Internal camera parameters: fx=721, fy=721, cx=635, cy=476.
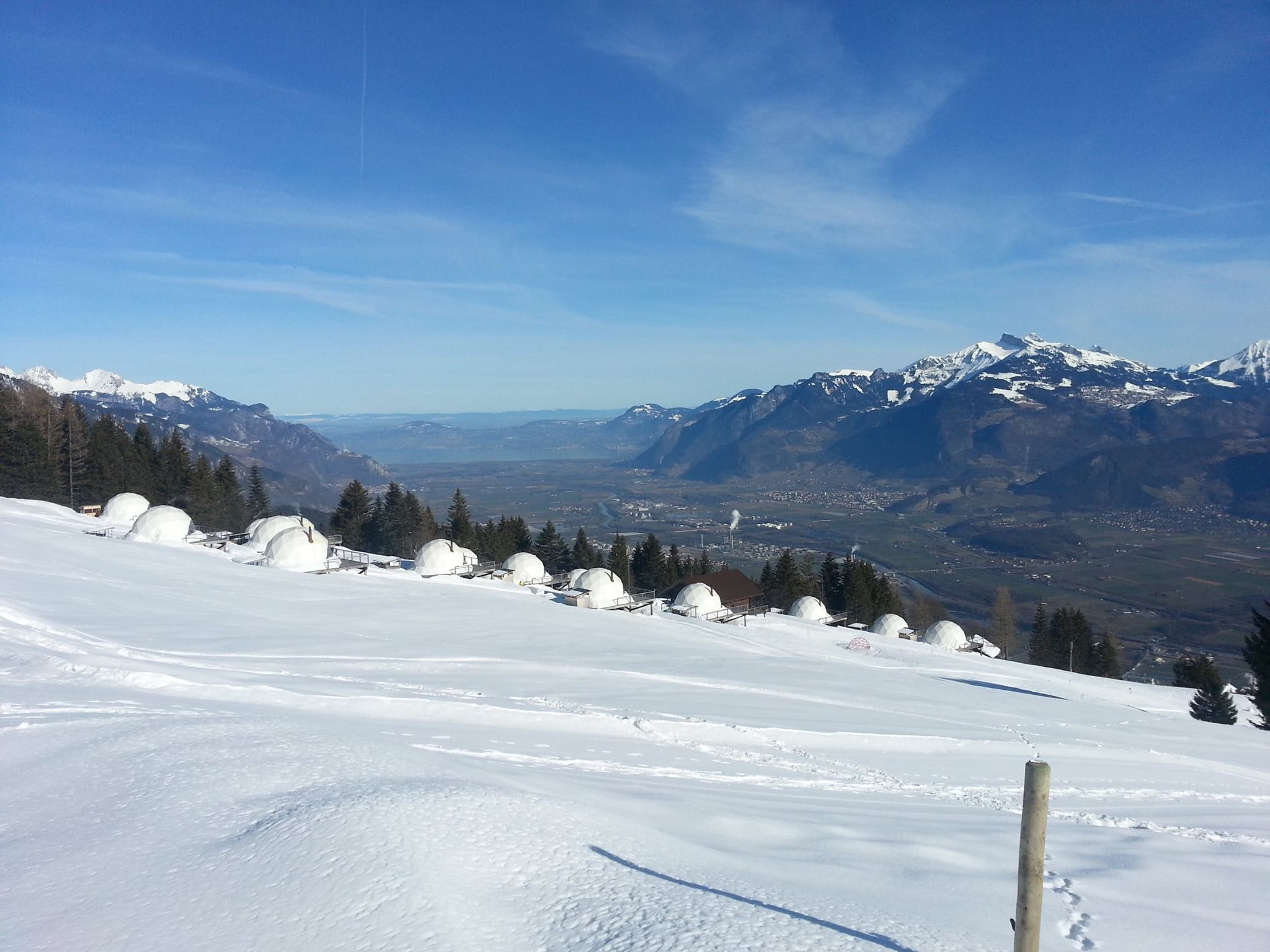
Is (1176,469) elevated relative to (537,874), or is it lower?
elevated

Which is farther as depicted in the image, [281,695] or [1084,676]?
[1084,676]

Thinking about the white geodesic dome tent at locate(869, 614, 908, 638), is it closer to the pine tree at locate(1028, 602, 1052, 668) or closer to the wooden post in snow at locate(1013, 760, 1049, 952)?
the pine tree at locate(1028, 602, 1052, 668)

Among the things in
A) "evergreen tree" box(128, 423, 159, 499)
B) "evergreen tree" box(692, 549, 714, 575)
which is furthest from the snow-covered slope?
"evergreen tree" box(128, 423, 159, 499)

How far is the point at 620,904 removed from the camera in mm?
5504

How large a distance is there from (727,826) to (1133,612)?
95.8m

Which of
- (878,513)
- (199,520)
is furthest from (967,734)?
(878,513)

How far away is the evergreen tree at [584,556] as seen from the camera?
58.9 meters

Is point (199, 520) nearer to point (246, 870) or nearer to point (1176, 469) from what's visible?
point (246, 870)

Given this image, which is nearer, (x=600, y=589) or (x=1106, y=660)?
(x=600, y=589)

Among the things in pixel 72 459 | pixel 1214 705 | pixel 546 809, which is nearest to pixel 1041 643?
pixel 1214 705

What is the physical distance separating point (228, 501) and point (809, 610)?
46.2 m

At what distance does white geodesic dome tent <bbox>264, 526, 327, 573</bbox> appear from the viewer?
3447 centimetres

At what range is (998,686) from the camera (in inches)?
1049

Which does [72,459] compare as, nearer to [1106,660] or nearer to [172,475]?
[172,475]
